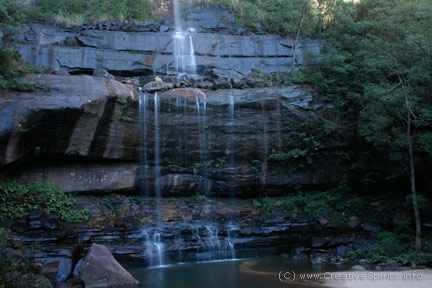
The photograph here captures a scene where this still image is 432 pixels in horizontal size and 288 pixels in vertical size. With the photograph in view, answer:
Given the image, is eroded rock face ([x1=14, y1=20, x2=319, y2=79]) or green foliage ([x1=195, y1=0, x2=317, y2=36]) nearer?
eroded rock face ([x1=14, y1=20, x2=319, y2=79])

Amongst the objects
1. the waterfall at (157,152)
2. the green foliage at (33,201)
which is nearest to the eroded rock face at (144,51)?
the waterfall at (157,152)

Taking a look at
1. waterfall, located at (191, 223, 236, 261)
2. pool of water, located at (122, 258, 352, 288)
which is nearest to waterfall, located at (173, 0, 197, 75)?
waterfall, located at (191, 223, 236, 261)

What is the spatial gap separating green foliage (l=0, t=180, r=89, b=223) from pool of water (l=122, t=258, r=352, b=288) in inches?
132

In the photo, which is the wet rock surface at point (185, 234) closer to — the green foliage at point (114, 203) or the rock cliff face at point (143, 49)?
the green foliage at point (114, 203)

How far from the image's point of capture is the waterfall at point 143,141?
14.1 m

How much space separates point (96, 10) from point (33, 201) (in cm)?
1300

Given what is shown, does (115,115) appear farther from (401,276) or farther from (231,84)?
(401,276)

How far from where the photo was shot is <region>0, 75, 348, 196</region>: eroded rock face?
40.8 ft

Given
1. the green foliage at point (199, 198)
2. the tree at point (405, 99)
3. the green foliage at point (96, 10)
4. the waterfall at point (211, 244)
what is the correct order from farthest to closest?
the green foliage at point (96, 10), the green foliage at point (199, 198), the waterfall at point (211, 244), the tree at point (405, 99)

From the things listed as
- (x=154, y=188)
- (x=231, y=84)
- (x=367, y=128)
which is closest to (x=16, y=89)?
(x=154, y=188)

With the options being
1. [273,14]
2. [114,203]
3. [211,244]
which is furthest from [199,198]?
[273,14]

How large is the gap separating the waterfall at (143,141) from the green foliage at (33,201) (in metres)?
2.56

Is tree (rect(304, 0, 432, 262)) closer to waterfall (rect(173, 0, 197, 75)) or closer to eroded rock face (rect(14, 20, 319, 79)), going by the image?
eroded rock face (rect(14, 20, 319, 79))

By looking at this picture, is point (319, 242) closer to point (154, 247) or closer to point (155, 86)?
point (154, 247)
